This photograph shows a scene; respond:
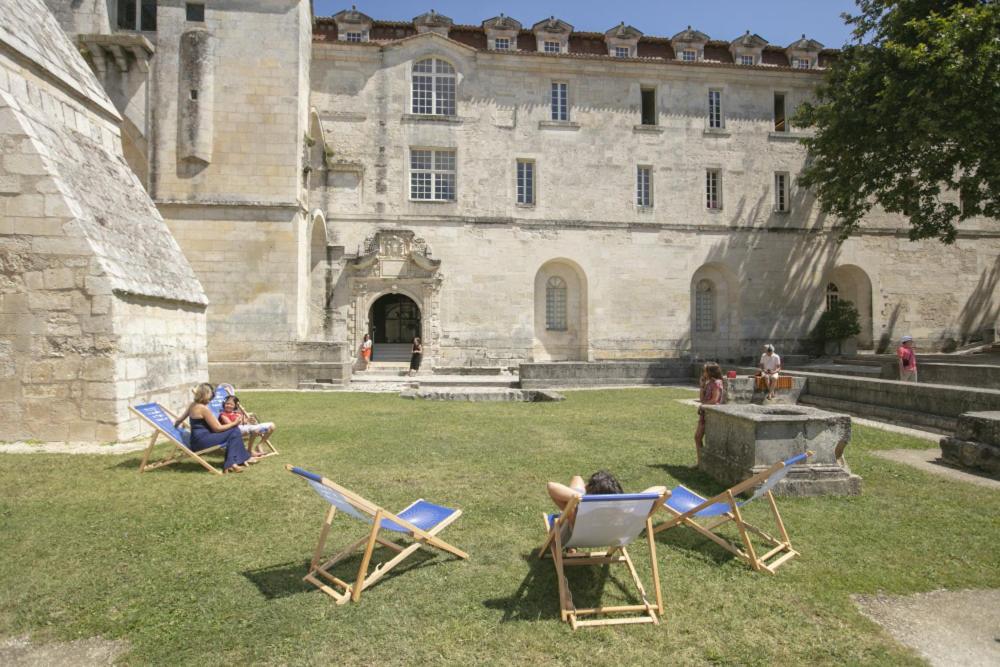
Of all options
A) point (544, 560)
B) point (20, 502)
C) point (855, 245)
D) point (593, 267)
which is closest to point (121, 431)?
point (20, 502)

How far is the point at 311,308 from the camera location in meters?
21.8

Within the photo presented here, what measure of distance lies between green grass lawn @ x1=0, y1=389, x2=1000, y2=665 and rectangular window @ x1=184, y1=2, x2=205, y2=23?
50.3 ft

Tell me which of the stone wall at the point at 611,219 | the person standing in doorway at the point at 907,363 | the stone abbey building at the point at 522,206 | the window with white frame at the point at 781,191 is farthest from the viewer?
the window with white frame at the point at 781,191

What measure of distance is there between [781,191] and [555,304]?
10730mm

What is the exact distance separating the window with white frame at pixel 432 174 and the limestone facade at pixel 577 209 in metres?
0.08

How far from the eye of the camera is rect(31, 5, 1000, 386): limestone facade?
22359 millimetres

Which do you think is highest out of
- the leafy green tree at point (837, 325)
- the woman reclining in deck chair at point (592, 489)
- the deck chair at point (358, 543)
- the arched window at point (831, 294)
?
the arched window at point (831, 294)

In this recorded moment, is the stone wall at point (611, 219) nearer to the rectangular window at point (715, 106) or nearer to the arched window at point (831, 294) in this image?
the rectangular window at point (715, 106)

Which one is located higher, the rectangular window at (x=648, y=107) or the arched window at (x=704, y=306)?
the rectangular window at (x=648, y=107)

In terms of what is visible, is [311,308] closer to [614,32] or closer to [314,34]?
[314,34]

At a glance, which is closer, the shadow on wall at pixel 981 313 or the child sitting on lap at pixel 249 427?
the child sitting on lap at pixel 249 427

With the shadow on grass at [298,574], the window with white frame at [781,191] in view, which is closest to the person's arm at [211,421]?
the shadow on grass at [298,574]

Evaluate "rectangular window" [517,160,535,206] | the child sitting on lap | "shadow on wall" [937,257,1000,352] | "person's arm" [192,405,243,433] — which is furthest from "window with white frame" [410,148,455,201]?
"shadow on wall" [937,257,1000,352]

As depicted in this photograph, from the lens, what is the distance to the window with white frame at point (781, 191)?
84.0 ft
